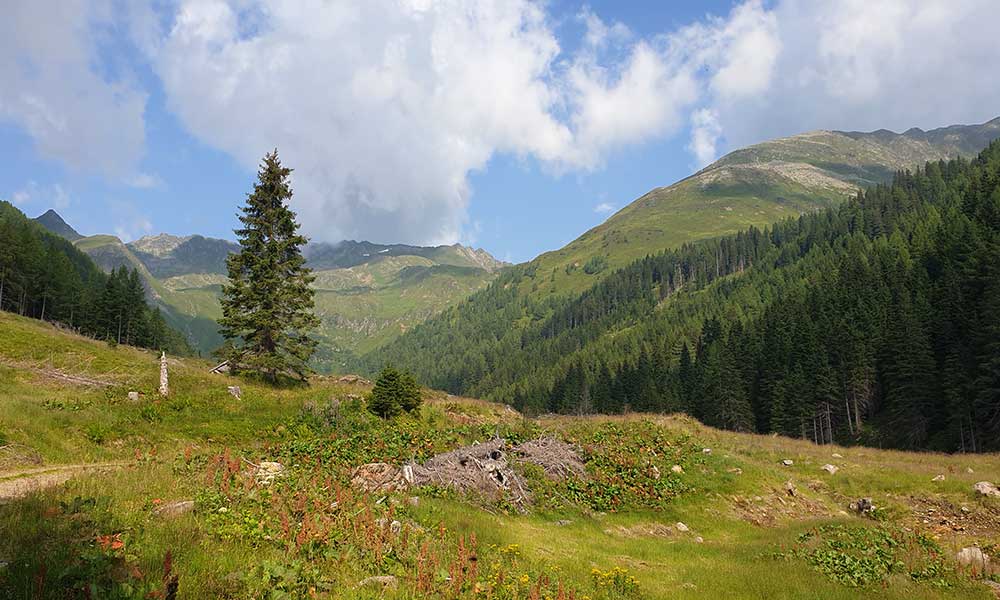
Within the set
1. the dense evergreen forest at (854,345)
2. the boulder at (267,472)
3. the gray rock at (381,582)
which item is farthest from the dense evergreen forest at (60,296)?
the gray rock at (381,582)

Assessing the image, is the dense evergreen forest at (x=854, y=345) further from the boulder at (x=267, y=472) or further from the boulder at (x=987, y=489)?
the boulder at (x=267, y=472)

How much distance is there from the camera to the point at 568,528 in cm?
1595

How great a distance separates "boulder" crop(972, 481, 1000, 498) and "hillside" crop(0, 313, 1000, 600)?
33cm

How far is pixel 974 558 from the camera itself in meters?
12.8

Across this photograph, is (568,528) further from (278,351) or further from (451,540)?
(278,351)

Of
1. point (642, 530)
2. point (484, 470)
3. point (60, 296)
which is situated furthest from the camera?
point (60, 296)

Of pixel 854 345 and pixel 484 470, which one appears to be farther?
pixel 854 345

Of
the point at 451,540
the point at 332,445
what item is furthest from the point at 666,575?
the point at 332,445

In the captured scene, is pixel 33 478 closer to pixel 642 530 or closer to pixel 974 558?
pixel 642 530

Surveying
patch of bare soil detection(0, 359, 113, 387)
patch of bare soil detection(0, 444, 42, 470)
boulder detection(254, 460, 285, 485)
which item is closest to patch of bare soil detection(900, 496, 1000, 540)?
boulder detection(254, 460, 285, 485)

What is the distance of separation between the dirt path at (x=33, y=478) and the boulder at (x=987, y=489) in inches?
1168

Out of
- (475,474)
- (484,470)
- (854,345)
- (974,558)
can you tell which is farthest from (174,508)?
(854,345)

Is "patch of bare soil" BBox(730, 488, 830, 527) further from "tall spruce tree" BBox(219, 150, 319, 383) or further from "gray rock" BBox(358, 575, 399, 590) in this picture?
"tall spruce tree" BBox(219, 150, 319, 383)

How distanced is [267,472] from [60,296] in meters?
104
